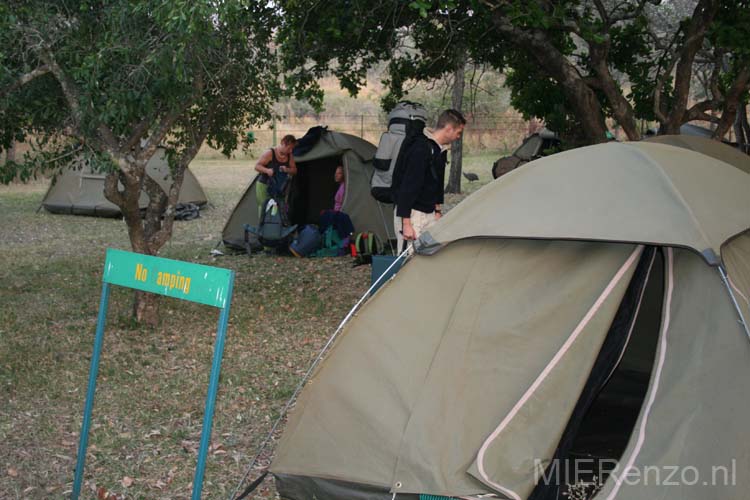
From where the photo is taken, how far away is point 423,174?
21.0 ft

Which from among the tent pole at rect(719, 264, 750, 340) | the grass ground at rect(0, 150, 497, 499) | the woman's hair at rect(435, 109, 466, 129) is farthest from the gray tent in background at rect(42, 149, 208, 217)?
the tent pole at rect(719, 264, 750, 340)

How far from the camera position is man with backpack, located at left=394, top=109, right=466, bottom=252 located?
636cm

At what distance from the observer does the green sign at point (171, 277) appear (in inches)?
134

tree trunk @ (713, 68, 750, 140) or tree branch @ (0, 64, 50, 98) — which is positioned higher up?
tree trunk @ (713, 68, 750, 140)

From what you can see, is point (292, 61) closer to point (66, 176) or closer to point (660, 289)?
point (660, 289)

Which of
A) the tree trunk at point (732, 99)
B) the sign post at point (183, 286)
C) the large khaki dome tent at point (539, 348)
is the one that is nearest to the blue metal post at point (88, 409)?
the sign post at point (183, 286)

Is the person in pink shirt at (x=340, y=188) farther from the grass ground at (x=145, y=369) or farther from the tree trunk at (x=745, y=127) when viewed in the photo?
the tree trunk at (x=745, y=127)

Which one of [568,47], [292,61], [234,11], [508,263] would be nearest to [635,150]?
[508,263]

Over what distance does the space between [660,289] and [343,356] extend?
2044 millimetres

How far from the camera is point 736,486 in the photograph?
10.7ft

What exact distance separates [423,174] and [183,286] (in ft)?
10.4

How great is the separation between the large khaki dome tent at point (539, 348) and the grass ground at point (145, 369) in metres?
0.84

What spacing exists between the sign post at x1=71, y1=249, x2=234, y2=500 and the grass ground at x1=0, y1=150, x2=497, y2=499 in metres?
0.68

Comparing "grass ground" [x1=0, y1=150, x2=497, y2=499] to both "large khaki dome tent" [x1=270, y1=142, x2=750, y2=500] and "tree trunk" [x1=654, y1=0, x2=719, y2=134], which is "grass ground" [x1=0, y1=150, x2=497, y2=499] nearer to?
"large khaki dome tent" [x1=270, y1=142, x2=750, y2=500]
